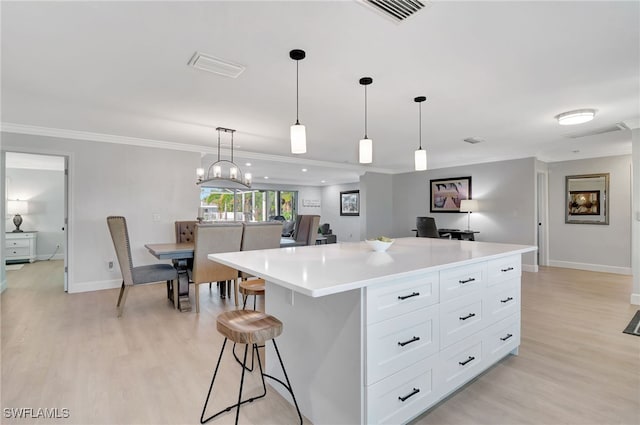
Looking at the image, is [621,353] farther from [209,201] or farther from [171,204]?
[209,201]

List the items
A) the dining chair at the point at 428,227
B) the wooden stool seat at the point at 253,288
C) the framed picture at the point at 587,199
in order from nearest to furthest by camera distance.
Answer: the wooden stool seat at the point at 253,288, the framed picture at the point at 587,199, the dining chair at the point at 428,227

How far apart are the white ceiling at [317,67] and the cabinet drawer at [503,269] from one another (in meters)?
1.48

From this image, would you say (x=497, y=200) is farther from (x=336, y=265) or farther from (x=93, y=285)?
(x=93, y=285)

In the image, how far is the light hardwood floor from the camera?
183 cm

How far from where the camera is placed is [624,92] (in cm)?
294

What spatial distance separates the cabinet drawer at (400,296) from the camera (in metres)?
1.49

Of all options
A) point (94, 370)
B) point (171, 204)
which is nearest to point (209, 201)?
point (171, 204)

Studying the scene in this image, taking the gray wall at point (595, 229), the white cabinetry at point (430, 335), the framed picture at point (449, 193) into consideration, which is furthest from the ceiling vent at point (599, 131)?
the white cabinetry at point (430, 335)

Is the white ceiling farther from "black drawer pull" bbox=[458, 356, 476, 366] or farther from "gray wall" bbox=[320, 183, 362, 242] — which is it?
"gray wall" bbox=[320, 183, 362, 242]

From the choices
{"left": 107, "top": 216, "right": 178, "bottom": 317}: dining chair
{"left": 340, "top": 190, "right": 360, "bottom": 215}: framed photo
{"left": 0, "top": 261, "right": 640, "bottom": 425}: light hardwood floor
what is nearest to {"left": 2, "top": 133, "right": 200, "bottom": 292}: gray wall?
{"left": 0, "top": 261, "right": 640, "bottom": 425}: light hardwood floor

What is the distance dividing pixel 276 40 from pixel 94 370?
267 centimetres

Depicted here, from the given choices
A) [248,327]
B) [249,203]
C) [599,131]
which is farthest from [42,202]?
[599,131]

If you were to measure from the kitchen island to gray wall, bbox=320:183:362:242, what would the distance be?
8731 millimetres

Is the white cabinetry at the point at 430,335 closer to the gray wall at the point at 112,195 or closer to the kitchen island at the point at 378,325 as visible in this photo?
the kitchen island at the point at 378,325
